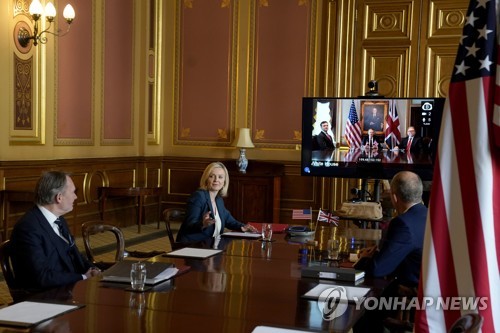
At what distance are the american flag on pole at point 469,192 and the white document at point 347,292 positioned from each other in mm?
798

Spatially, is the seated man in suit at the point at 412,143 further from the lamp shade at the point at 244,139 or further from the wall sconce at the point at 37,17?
the wall sconce at the point at 37,17

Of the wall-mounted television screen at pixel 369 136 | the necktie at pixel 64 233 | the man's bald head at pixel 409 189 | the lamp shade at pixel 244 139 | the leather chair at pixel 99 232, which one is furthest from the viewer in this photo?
the lamp shade at pixel 244 139

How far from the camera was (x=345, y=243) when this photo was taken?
4184mm

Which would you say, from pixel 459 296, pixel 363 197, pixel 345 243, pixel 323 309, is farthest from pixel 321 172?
pixel 459 296

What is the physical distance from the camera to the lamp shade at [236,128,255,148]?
9.76 metres

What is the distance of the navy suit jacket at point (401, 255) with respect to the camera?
3.26m

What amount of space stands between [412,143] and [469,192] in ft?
18.7

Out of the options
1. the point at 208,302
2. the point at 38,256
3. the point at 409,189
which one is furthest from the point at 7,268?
the point at 409,189

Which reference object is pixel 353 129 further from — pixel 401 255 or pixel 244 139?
pixel 401 255

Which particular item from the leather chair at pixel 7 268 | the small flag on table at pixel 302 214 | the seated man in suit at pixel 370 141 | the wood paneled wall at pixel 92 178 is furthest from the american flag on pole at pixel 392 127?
the leather chair at pixel 7 268

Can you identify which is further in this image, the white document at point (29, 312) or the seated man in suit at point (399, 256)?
the seated man in suit at point (399, 256)

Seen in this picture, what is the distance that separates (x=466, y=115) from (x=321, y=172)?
5909 mm

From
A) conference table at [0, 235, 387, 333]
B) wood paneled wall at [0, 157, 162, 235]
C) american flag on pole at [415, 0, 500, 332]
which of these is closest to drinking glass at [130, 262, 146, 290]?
conference table at [0, 235, 387, 333]

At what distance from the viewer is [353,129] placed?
301 inches
